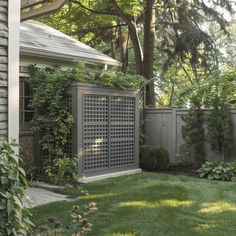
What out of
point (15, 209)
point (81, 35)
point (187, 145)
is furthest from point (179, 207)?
point (81, 35)

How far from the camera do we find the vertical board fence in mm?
10781

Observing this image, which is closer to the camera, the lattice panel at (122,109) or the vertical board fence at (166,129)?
the lattice panel at (122,109)

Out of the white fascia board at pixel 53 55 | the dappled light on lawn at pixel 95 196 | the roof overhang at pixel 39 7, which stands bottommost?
the dappled light on lawn at pixel 95 196

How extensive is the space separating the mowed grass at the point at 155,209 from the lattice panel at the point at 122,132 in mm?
1219

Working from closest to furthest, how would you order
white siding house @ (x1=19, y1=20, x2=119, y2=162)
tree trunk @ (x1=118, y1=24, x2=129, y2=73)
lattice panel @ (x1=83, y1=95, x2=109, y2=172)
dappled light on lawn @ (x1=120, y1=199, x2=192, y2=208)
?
dappled light on lawn @ (x1=120, y1=199, x2=192, y2=208) → lattice panel @ (x1=83, y1=95, x2=109, y2=172) → white siding house @ (x1=19, y1=20, x2=119, y2=162) → tree trunk @ (x1=118, y1=24, x2=129, y2=73)

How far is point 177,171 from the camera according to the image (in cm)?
980

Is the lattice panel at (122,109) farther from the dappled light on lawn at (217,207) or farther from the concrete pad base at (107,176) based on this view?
the dappled light on lawn at (217,207)

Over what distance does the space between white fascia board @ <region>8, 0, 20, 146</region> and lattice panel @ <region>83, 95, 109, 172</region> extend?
13.4 feet

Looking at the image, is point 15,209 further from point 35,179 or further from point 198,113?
point 198,113

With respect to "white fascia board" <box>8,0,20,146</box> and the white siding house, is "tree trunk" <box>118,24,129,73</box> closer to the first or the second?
→ the white siding house

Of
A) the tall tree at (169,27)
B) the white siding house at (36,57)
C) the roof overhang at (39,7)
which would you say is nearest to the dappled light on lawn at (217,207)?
the roof overhang at (39,7)

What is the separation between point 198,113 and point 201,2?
21.8ft

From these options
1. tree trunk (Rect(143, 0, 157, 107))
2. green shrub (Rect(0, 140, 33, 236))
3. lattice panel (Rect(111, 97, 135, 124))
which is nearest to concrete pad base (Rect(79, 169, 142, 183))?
lattice panel (Rect(111, 97, 135, 124))

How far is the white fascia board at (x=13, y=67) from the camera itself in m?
3.99
